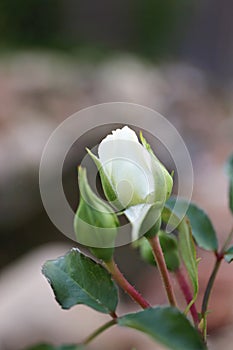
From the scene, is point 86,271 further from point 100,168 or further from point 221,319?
point 221,319

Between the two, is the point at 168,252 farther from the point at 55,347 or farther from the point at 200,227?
the point at 55,347

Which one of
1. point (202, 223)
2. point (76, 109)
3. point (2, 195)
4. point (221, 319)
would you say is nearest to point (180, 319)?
point (202, 223)

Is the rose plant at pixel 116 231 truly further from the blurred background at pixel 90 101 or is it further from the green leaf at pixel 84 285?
the blurred background at pixel 90 101

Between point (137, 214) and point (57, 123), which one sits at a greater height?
point (137, 214)

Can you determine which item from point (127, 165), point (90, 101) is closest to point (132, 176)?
point (127, 165)

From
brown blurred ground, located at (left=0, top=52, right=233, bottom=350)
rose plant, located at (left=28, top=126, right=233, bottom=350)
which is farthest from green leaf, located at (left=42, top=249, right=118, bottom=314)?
brown blurred ground, located at (left=0, top=52, right=233, bottom=350)

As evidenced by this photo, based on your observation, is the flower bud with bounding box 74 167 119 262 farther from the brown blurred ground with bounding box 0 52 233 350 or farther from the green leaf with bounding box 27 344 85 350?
the brown blurred ground with bounding box 0 52 233 350
